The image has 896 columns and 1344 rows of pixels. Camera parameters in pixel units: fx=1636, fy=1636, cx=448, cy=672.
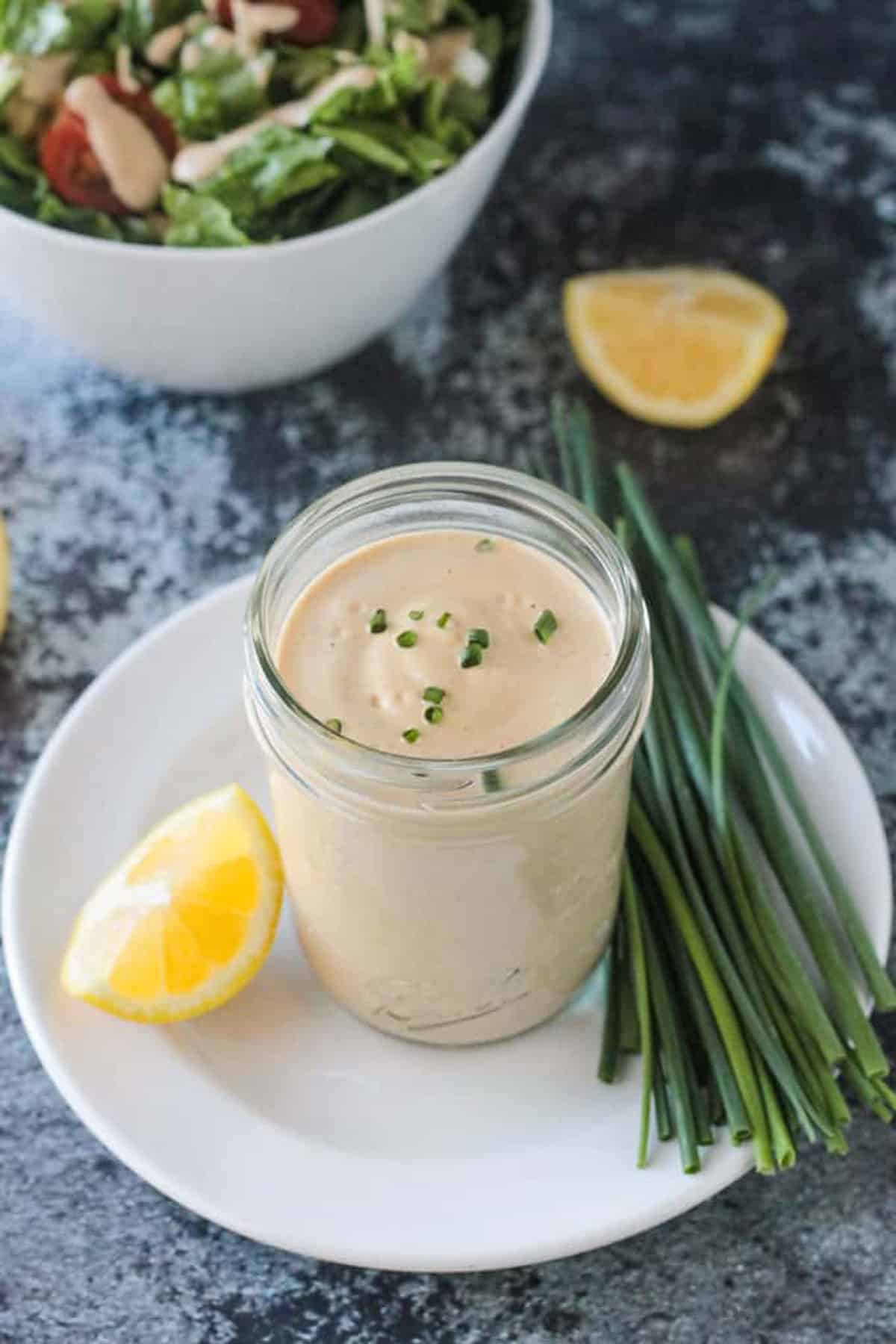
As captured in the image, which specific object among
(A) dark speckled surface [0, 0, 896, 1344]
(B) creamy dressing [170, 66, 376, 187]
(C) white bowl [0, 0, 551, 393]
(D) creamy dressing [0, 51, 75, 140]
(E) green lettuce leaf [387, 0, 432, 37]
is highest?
(D) creamy dressing [0, 51, 75, 140]

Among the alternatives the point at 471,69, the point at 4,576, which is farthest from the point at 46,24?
the point at 4,576

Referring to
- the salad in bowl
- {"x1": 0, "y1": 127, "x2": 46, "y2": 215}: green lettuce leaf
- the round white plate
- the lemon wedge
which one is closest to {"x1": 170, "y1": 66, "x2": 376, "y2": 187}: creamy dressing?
the salad in bowl

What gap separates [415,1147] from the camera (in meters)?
1.02

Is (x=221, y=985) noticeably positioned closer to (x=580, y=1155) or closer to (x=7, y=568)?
(x=580, y=1155)

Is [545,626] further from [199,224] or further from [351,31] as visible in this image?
[351,31]

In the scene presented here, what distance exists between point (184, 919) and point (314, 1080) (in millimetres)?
137

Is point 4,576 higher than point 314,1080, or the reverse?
point 4,576

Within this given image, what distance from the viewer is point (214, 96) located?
4.72 ft

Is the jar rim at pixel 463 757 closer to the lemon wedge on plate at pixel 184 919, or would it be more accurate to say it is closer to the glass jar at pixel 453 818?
the glass jar at pixel 453 818

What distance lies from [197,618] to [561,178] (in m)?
0.82

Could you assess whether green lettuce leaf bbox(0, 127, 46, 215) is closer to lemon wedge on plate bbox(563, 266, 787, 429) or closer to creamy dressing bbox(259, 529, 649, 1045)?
lemon wedge on plate bbox(563, 266, 787, 429)

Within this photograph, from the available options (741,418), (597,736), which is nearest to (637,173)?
(741,418)

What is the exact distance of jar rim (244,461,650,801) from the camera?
0.87 meters

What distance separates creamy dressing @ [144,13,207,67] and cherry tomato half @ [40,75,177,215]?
4 centimetres
